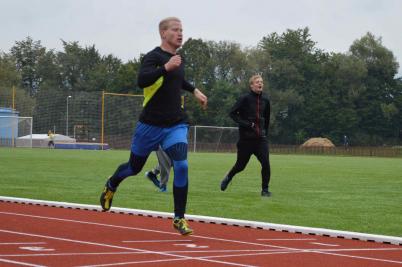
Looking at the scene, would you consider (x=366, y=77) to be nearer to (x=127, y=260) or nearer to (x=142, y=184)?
(x=142, y=184)

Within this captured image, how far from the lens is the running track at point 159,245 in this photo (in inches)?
254

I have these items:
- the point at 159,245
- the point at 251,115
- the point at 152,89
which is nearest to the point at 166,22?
the point at 152,89

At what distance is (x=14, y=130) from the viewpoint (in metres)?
54.7

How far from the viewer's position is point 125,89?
327ft

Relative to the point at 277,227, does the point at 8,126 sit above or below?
above

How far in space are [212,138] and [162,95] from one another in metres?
55.4

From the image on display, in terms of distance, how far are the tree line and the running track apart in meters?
79.3

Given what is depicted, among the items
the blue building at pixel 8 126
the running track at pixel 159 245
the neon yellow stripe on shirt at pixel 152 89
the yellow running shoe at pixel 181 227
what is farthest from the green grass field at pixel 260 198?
the blue building at pixel 8 126

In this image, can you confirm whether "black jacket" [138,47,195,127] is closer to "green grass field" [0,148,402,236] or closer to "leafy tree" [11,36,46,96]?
"green grass field" [0,148,402,236]

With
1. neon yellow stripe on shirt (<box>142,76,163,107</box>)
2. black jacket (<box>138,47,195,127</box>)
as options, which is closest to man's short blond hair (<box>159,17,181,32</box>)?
black jacket (<box>138,47,195,127</box>)

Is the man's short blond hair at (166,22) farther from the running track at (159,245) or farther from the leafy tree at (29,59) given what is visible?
the leafy tree at (29,59)

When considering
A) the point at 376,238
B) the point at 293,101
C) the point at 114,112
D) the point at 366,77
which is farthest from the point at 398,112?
the point at 376,238

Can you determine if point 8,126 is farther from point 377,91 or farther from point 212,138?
point 377,91

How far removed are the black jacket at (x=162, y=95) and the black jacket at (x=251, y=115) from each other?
5.62 m
